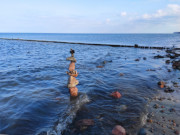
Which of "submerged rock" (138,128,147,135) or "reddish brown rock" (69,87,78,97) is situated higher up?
"reddish brown rock" (69,87,78,97)

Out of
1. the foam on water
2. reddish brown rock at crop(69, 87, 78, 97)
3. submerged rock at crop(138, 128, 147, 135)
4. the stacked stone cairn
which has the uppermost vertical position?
the stacked stone cairn

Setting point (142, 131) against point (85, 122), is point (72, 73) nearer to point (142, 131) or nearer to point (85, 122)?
point (85, 122)

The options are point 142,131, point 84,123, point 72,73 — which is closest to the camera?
point 142,131

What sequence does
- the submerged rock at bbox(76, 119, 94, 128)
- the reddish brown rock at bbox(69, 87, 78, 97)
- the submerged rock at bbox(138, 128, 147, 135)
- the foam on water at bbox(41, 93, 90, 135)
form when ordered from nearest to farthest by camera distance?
the submerged rock at bbox(138, 128, 147, 135) < the foam on water at bbox(41, 93, 90, 135) < the submerged rock at bbox(76, 119, 94, 128) < the reddish brown rock at bbox(69, 87, 78, 97)

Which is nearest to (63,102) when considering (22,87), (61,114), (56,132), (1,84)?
(61,114)

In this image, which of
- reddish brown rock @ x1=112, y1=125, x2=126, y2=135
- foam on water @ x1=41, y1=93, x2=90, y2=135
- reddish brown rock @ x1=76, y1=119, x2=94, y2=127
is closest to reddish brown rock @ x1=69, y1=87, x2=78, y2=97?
foam on water @ x1=41, y1=93, x2=90, y2=135

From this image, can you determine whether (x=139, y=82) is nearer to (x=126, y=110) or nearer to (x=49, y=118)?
(x=126, y=110)

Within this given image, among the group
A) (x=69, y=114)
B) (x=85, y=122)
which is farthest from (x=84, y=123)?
(x=69, y=114)

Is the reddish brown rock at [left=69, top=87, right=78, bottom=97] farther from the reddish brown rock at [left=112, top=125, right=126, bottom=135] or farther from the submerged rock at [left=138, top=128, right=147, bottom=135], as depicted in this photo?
the submerged rock at [left=138, top=128, right=147, bottom=135]

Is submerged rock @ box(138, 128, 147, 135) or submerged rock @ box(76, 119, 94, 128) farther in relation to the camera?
submerged rock @ box(76, 119, 94, 128)

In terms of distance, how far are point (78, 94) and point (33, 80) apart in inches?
277

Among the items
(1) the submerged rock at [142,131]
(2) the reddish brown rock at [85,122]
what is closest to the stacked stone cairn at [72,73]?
(2) the reddish brown rock at [85,122]

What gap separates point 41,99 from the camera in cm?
1084

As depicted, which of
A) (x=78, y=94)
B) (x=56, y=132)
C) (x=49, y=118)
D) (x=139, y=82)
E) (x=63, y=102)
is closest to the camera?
(x=56, y=132)
